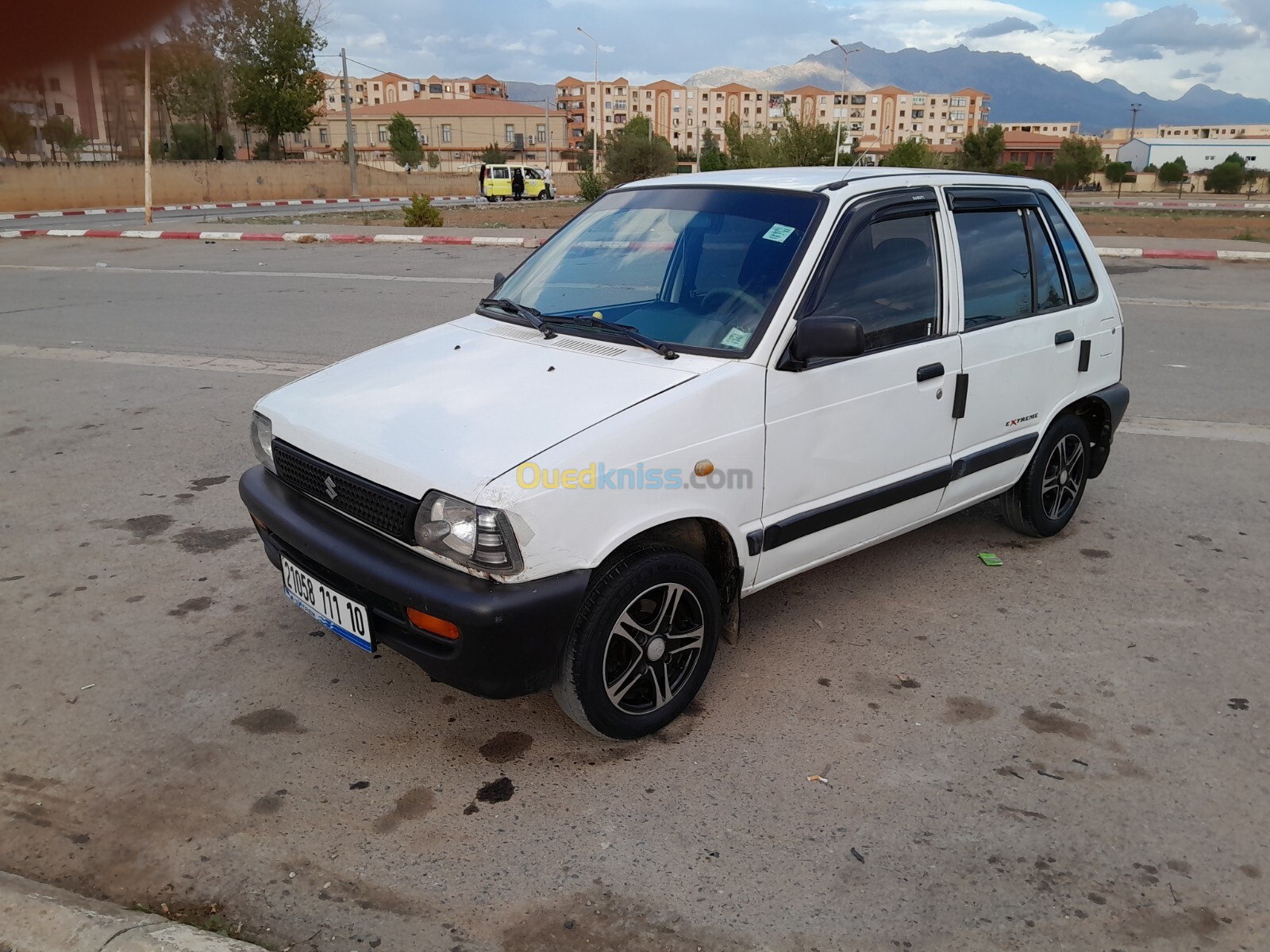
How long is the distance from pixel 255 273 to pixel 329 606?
43.3 feet

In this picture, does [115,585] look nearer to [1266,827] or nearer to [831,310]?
[831,310]

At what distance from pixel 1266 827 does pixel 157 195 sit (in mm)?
46572

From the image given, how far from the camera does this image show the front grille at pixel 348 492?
2979 millimetres

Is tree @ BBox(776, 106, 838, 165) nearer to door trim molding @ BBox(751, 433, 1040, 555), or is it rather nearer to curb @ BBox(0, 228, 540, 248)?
curb @ BBox(0, 228, 540, 248)

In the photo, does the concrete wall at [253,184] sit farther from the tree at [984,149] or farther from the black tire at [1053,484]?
the tree at [984,149]

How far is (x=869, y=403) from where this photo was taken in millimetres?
3693

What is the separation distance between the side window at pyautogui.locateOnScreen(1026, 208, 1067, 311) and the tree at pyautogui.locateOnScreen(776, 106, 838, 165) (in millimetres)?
43635

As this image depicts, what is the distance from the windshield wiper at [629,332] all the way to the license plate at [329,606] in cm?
130

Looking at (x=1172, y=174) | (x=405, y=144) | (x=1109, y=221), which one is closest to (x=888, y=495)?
(x=1109, y=221)

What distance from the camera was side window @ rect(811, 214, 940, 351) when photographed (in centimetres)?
367

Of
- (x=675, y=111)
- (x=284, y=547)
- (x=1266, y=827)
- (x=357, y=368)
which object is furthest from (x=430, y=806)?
(x=675, y=111)

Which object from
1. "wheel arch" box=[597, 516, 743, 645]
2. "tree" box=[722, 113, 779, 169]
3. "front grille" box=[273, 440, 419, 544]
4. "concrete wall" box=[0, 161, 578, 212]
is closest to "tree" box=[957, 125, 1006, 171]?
"tree" box=[722, 113, 779, 169]

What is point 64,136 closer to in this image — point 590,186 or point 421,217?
point 421,217

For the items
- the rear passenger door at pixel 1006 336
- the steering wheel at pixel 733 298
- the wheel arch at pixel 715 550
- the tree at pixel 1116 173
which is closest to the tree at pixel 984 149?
the tree at pixel 1116 173
